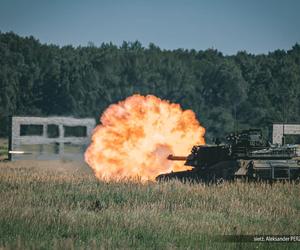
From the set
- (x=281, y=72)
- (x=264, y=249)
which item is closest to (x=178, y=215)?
(x=264, y=249)

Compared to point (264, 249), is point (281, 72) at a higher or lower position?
higher

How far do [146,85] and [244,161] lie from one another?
A: 195ft

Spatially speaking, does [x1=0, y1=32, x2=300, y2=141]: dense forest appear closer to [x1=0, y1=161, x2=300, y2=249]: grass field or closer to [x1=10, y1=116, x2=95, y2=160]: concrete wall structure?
[x1=10, y1=116, x2=95, y2=160]: concrete wall structure

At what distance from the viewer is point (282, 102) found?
261ft

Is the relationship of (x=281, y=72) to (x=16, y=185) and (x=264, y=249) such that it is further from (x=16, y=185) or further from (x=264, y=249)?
(x=264, y=249)

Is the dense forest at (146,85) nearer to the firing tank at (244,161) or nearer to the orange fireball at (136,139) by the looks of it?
the orange fireball at (136,139)

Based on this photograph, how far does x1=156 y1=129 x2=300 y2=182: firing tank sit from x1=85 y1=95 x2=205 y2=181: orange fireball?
8.08 ft

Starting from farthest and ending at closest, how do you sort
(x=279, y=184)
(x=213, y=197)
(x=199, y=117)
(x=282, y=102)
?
(x=282, y=102), (x=199, y=117), (x=279, y=184), (x=213, y=197)

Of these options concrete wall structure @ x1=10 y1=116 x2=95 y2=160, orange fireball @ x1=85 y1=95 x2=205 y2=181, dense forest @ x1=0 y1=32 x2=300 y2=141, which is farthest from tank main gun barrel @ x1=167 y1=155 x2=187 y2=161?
dense forest @ x1=0 y1=32 x2=300 y2=141

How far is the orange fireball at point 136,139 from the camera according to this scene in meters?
25.5

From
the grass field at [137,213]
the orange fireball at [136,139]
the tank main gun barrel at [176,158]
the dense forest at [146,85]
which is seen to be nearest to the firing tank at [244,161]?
the tank main gun barrel at [176,158]

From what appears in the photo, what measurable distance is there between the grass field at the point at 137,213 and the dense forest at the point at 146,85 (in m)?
47.5

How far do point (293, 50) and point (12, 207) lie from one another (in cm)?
11219

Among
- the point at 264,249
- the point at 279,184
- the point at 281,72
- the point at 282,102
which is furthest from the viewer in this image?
the point at 281,72
